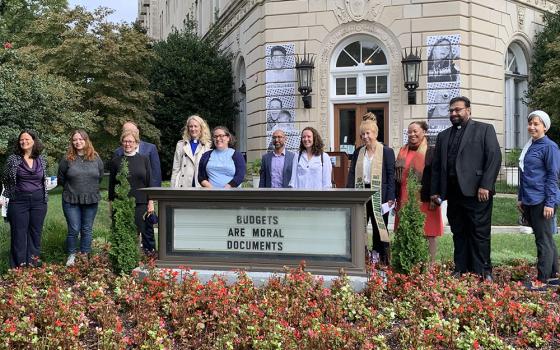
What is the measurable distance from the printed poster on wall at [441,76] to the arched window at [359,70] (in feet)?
4.91

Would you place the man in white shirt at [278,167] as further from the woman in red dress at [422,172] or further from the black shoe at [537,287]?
the black shoe at [537,287]

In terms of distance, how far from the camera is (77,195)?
749 centimetres

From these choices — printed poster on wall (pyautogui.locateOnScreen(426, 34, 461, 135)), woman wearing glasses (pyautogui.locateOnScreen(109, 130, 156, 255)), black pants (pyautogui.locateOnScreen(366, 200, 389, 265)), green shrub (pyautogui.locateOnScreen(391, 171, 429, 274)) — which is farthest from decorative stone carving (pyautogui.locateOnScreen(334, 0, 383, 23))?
green shrub (pyautogui.locateOnScreen(391, 171, 429, 274))

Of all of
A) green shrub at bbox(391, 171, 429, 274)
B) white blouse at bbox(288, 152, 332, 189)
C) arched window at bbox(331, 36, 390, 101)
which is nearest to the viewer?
green shrub at bbox(391, 171, 429, 274)

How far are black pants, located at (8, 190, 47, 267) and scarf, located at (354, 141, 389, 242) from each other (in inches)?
167

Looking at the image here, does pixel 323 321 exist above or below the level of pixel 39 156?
below

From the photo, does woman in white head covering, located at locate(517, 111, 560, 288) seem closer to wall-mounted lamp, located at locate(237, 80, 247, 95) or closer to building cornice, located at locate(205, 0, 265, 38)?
building cornice, located at locate(205, 0, 265, 38)

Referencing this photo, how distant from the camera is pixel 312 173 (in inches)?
288

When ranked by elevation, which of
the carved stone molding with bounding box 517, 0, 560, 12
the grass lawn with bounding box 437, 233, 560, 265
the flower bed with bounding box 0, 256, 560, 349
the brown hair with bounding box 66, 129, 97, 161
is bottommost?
the flower bed with bounding box 0, 256, 560, 349

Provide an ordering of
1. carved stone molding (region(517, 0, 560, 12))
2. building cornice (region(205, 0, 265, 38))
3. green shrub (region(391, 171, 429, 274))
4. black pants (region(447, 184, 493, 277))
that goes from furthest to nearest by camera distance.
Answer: building cornice (region(205, 0, 265, 38)) → carved stone molding (region(517, 0, 560, 12)) → black pants (region(447, 184, 493, 277)) → green shrub (region(391, 171, 429, 274))

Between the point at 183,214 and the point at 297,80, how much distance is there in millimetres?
12664

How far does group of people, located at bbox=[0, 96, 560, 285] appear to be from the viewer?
618 cm

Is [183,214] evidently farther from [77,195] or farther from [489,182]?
[489,182]

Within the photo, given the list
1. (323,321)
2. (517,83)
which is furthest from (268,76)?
(323,321)
